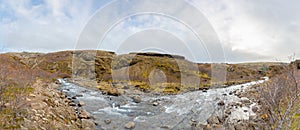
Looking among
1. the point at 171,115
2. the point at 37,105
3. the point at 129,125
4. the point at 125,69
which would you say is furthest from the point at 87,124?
the point at 125,69

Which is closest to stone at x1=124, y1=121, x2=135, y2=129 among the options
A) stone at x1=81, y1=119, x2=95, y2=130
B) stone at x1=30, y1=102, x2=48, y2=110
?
stone at x1=81, y1=119, x2=95, y2=130

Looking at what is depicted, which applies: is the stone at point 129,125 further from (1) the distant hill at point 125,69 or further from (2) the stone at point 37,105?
(1) the distant hill at point 125,69

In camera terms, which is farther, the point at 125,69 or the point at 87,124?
the point at 125,69

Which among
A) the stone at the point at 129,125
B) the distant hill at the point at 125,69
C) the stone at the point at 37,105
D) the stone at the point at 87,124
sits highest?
the distant hill at the point at 125,69

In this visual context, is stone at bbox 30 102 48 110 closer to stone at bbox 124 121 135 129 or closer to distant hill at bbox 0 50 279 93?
stone at bbox 124 121 135 129

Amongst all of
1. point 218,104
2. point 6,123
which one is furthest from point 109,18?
point 6,123

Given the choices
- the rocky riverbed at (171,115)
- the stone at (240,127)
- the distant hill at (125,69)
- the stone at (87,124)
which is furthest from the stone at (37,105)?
the distant hill at (125,69)

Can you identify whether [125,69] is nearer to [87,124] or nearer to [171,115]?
[171,115]

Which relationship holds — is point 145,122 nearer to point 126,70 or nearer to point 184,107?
point 184,107

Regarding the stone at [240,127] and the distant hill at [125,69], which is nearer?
the stone at [240,127]

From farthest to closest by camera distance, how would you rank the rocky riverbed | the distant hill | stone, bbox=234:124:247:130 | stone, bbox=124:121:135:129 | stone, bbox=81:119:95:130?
the distant hill < the rocky riverbed < stone, bbox=124:121:135:129 < stone, bbox=81:119:95:130 < stone, bbox=234:124:247:130

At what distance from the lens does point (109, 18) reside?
18.6 metres

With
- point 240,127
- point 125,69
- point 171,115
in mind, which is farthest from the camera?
point 125,69

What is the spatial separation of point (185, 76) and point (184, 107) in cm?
1946
